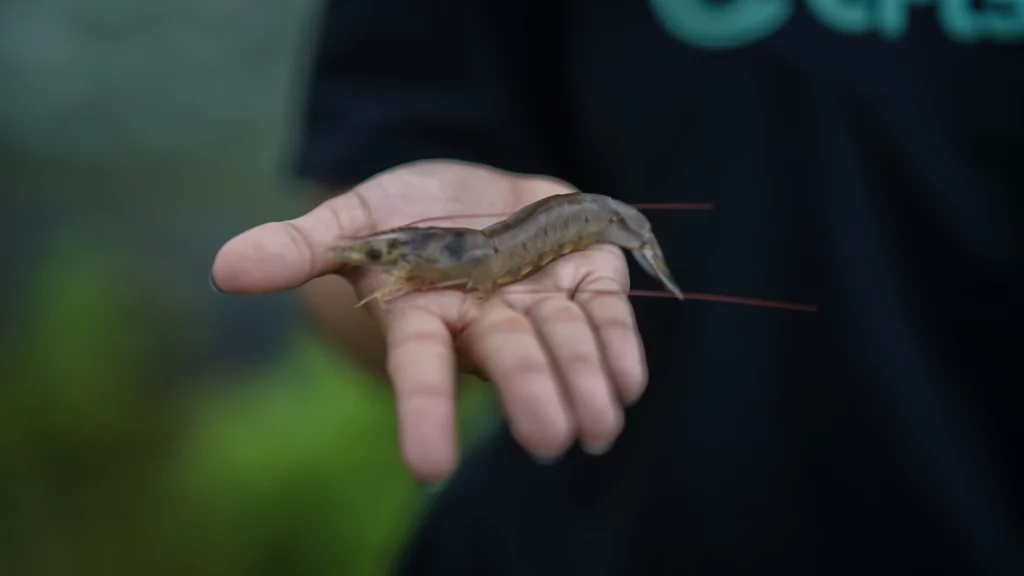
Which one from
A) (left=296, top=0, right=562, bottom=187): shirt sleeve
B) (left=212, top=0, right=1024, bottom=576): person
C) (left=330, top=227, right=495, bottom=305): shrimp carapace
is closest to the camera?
(left=330, top=227, right=495, bottom=305): shrimp carapace

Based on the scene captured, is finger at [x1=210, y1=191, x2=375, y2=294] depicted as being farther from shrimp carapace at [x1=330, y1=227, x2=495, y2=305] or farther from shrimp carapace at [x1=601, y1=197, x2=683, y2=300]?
shrimp carapace at [x1=601, y1=197, x2=683, y2=300]

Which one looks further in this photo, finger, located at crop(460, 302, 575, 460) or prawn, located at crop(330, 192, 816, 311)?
prawn, located at crop(330, 192, 816, 311)

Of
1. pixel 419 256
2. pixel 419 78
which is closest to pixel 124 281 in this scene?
pixel 419 78

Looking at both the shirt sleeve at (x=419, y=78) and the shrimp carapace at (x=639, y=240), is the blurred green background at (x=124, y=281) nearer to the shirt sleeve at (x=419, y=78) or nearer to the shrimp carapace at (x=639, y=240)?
the shirt sleeve at (x=419, y=78)

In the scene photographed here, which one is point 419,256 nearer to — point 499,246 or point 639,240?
point 499,246

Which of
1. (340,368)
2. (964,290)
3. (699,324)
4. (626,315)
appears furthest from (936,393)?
(340,368)

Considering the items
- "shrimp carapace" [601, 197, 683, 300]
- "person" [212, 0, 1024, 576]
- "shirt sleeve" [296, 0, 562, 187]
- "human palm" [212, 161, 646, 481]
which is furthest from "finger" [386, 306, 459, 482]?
"shirt sleeve" [296, 0, 562, 187]
